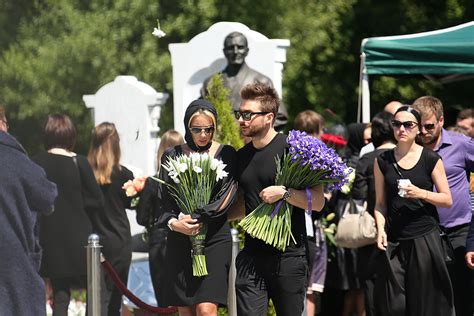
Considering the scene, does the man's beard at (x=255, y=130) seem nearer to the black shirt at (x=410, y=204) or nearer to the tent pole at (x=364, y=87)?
the black shirt at (x=410, y=204)

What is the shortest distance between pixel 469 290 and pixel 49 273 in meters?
3.45

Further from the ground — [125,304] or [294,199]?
[294,199]

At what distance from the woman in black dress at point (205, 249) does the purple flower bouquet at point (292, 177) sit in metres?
0.43

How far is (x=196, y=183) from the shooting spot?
834 centimetres

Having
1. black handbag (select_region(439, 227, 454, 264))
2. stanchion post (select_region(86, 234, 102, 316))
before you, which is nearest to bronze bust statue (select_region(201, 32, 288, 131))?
stanchion post (select_region(86, 234, 102, 316))

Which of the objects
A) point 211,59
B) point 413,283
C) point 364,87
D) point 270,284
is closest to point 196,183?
point 270,284

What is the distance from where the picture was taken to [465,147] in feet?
31.2

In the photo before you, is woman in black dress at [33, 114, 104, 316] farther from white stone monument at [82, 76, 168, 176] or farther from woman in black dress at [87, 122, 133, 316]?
white stone monument at [82, 76, 168, 176]

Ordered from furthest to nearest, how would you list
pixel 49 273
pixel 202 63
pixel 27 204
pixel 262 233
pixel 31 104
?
pixel 31 104
pixel 202 63
pixel 49 273
pixel 27 204
pixel 262 233

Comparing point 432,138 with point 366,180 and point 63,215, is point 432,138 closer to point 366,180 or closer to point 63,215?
point 366,180

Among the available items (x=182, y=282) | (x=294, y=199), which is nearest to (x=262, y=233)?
(x=294, y=199)

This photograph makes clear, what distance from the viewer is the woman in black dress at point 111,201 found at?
10836 millimetres

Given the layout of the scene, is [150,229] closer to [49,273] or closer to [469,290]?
[49,273]

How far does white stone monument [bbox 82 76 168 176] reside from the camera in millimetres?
13602
